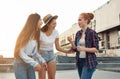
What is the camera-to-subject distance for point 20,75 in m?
5.52

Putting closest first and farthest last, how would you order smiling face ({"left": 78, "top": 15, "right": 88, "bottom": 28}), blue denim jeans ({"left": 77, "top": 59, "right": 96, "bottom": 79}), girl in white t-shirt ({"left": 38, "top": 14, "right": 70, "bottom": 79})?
blue denim jeans ({"left": 77, "top": 59, "right": 96, "bottom": 79})
smiling face ({"left": 78, "top": 15, "right": 88, "bottom": 28})
girl in white t-shirt ({"left": 38, "top": 14, "right": 70, "bottom": 79})

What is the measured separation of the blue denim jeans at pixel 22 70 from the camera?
5.52 metres

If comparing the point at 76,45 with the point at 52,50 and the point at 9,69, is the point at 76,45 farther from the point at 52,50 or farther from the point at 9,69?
the point at 9,69

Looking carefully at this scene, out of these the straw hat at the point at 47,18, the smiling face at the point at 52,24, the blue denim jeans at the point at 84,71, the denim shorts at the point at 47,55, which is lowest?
the blue denim jeans at the point at 84,71

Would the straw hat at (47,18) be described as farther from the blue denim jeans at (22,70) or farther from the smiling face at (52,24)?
the blue denim jeans at (22,70)

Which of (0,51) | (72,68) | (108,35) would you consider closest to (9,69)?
(0,51)

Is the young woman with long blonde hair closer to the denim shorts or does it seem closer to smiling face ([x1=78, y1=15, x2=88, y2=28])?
the denim shorts

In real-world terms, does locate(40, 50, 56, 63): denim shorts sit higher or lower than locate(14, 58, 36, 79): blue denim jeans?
higher

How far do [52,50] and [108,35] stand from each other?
77197mm

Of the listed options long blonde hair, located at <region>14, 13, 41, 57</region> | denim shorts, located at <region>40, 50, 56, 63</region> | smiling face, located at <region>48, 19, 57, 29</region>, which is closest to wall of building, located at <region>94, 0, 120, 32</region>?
smiling face, located at <region>48, 19, 57, 29</region>

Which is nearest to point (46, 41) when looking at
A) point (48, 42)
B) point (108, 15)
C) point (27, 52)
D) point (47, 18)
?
point (48, 42)

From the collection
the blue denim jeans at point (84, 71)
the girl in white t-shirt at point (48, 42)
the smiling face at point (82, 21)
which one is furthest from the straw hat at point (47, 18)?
the blue denim jeans at point (84, 71)

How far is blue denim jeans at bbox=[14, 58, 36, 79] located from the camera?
552cm

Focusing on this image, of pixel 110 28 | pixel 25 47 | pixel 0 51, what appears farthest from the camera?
pixel 110 28
